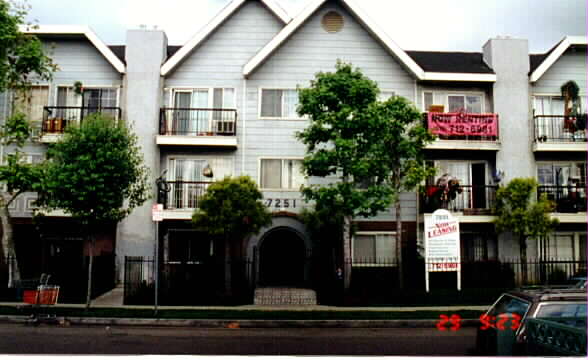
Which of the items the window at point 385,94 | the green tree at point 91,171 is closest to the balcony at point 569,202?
the window at point 385,94

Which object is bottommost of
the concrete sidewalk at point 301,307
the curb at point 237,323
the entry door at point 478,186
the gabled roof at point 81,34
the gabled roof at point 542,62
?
the curb at point 237,323

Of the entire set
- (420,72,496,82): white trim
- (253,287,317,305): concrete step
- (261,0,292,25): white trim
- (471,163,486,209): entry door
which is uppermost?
(261,0,292,25): white trim

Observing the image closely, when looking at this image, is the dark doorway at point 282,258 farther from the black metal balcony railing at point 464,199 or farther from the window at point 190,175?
the black metal balcony railing at point 464,199

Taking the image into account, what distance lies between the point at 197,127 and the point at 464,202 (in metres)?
8.62

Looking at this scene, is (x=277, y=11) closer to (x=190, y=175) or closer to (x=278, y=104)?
(x=278, y=104)

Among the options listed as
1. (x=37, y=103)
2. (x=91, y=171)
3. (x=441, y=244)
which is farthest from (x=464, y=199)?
(x=37, y=103)

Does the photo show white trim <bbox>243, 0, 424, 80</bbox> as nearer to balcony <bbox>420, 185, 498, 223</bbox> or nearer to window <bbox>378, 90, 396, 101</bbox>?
window <bbox>378, 90, 396, 101</bbox>

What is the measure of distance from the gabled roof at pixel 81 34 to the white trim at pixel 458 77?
9315 mm

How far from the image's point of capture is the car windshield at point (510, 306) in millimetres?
6461

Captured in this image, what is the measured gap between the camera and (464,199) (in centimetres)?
1697

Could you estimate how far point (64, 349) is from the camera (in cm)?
833

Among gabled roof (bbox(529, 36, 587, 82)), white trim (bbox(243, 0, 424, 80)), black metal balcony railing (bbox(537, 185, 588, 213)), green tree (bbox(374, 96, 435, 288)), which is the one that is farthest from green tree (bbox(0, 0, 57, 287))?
black metal balcony railing (bbox(537, 185, 588, 213))

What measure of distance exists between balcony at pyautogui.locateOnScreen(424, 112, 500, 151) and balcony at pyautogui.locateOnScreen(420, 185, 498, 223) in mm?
1281

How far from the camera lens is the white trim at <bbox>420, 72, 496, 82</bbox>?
17.0 metres
